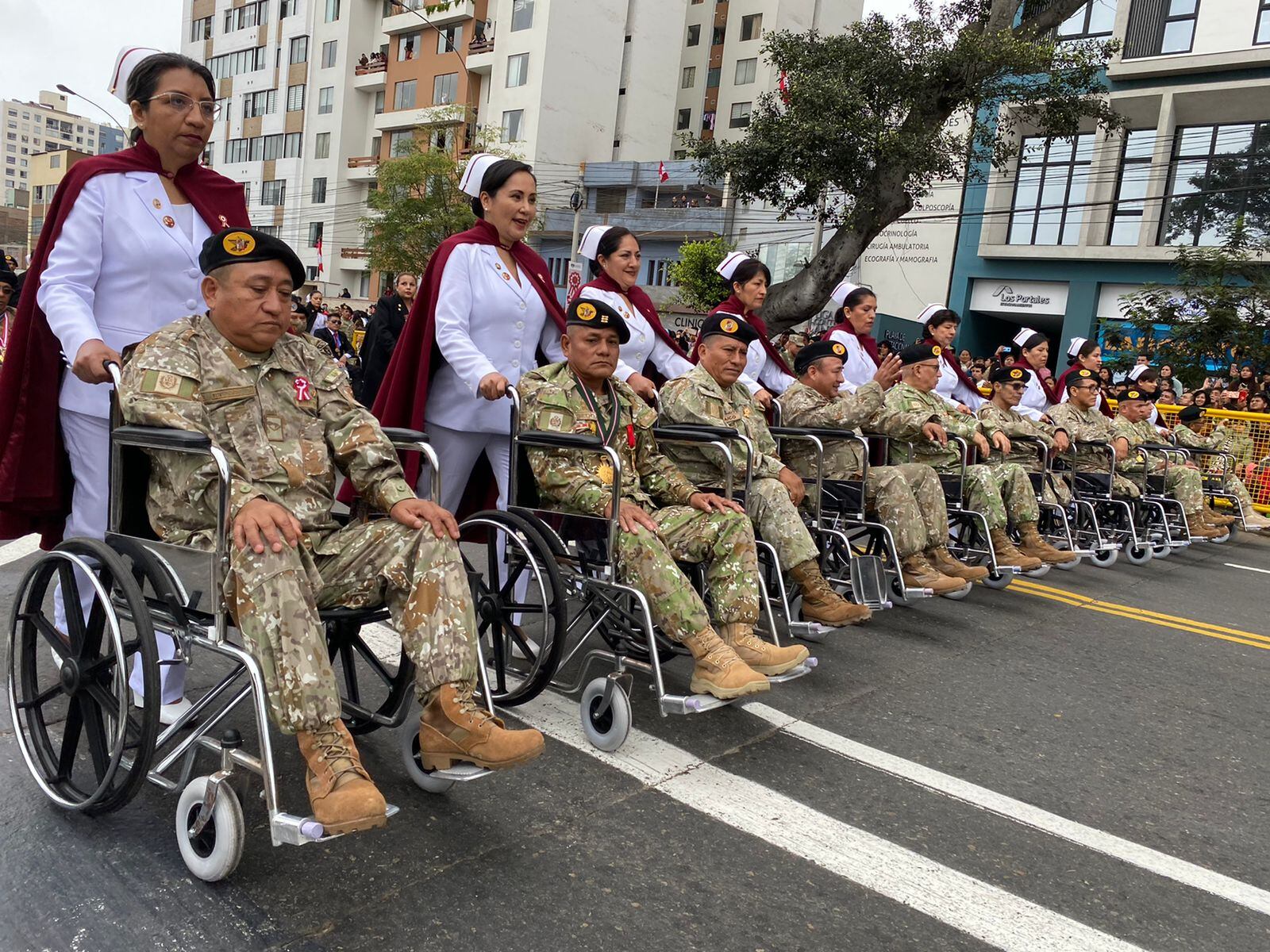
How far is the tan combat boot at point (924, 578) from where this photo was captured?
5238 millimetres

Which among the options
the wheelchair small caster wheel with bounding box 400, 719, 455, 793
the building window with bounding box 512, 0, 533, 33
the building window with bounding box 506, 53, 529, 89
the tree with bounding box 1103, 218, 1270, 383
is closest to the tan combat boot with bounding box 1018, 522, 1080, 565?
the wheelchair small caster wheel with bounding box 400, 719, 455, 793

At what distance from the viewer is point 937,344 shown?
22.6 ft

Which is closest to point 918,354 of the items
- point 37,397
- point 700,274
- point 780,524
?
point 780,524

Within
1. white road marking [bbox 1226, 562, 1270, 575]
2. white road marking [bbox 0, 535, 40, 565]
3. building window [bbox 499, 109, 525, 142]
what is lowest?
white road marking [bbox 0, 535, 40, 565]

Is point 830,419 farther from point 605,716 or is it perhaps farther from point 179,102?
point 179,102

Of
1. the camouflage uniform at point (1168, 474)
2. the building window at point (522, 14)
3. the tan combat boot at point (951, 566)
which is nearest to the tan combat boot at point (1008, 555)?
the tan combat boot at point (951, 566)

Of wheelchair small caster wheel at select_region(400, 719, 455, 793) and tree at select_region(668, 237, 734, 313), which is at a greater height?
tree at select_region(668, 237, 734, 313)

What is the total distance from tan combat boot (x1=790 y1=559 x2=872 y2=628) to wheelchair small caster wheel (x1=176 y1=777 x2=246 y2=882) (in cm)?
262

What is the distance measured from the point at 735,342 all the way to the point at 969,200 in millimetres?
22260

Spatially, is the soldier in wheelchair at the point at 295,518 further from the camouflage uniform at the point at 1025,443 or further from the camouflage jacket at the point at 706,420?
the camouflage uniform at the point at 1025,443

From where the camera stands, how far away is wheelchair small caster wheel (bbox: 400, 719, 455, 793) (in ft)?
9.41

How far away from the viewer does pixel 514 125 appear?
3906 centimetres

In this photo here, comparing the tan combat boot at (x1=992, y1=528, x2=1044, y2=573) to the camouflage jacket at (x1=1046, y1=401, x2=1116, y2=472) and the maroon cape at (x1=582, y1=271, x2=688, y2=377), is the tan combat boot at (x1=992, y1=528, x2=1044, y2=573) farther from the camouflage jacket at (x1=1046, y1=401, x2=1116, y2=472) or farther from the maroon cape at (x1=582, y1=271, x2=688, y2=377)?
the maroon cape at (x1=582, y1=271, x2=688, y2=377)

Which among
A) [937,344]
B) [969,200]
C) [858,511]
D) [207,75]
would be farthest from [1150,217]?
[207,75]
